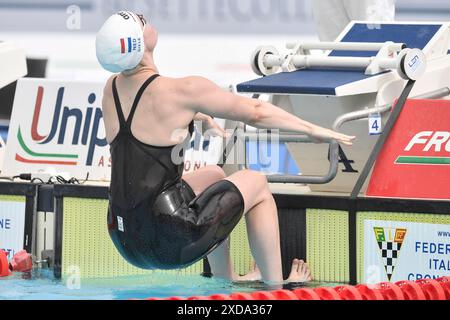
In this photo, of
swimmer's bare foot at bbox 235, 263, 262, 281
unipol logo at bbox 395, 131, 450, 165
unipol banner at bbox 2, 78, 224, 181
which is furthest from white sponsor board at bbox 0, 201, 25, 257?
unipol logo at bbox 395, 131, 450, 165

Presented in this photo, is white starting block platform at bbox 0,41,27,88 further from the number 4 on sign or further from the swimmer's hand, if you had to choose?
the swimmer's hand

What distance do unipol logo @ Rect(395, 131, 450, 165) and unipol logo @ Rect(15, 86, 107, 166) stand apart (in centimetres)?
176

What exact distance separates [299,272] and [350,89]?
858mm

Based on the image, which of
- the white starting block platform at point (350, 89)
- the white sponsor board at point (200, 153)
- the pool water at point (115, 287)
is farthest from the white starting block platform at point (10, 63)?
the white starting block platform at point (350, 89)

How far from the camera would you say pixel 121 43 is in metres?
6.30

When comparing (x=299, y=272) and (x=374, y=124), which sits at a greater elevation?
(x=374, y=124)

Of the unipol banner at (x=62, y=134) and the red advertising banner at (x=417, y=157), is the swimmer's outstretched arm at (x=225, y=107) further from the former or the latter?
the unipol banner at (x=62, y=134)

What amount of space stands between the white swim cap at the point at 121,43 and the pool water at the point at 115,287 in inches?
40.2

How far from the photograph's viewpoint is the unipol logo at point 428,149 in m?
6.63

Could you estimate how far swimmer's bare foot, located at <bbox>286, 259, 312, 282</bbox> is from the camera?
6.80m

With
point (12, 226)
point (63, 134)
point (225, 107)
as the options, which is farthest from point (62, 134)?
point (225, 107)

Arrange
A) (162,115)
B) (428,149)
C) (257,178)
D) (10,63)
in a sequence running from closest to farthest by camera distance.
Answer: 1. (162,115)
2. (257,178)
3. (428,149)
4. (10,63)

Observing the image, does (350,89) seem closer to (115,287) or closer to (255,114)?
(255,114)
